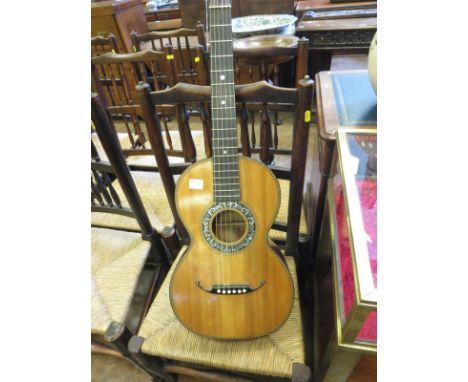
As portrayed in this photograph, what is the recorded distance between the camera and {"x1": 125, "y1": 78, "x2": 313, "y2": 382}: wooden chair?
637 millimetres

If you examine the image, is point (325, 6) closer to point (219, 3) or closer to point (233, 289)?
point (219, 3)

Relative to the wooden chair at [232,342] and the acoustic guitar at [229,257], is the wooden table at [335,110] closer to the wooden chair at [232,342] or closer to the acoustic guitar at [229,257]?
the wooden chair at [232,342]

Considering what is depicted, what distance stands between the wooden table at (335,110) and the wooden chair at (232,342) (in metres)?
0.17

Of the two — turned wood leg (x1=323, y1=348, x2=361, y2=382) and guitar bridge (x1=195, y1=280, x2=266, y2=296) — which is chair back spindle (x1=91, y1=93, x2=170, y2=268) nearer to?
guitar bridge (x1=195, y1=280, x2=266, y2=296)

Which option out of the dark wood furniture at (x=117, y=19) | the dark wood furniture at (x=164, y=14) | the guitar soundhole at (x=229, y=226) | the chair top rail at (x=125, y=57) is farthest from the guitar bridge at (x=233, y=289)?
the dark wood furniture at (x=164, y=14)

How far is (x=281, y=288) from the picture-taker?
755 millimetres

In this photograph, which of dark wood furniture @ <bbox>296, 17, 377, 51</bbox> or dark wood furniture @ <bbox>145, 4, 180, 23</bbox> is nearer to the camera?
dark wood furniture @ <bbox>296, 17, 377, 51</bbox>

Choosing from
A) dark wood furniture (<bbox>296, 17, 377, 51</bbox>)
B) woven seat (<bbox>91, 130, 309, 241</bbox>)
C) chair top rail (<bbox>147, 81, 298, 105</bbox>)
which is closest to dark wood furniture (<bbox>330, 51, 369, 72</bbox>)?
dark wood furniture (<bbox>296, 17, 377, 51</bbox>)

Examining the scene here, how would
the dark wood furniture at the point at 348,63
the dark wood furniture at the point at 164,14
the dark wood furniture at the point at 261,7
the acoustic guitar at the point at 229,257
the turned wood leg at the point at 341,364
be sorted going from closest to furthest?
the turned wood leg at the point at 341,364 < the acoustic guitar at the point at 229,257 < the dark wood furniture at the point at 348,63 < the dark wood furniture at the point at 261,7 < the dark wood furniture at the point at 164,14

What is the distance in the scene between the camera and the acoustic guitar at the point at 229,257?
709 mm

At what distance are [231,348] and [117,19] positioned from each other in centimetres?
255
